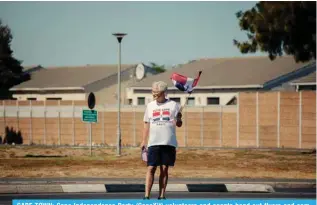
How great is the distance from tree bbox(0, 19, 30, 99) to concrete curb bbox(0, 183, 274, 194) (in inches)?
155

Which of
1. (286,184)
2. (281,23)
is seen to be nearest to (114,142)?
(281,23)

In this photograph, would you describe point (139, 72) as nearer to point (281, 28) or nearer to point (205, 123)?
point (205, 123)

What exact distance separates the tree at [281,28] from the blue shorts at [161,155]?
701 inches

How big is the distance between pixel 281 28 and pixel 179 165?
8.03 m

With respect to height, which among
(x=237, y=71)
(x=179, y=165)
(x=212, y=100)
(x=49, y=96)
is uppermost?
(x=237, y=71)

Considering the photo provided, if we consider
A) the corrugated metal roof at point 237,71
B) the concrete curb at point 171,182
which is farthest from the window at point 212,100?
the concrete curb at point 171,182

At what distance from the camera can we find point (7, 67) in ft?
95.7

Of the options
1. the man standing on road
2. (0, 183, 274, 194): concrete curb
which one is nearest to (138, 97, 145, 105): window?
(0, 183, 274, 194): concrete curb

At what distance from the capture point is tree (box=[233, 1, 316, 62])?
94.9 feet

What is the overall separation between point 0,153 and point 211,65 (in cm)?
2956

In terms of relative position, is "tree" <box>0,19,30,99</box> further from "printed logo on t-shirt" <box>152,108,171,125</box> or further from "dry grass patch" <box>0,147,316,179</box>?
"printed logo on t-shirt" <box>152,108,171,125</box>

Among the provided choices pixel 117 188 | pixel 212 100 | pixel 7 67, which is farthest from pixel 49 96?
pixel 117 188

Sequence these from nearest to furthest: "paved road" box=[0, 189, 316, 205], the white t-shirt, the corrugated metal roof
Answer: the white t-shirt → "paved road" box=[0, 189, 316, 205] → the corrugated metal roof

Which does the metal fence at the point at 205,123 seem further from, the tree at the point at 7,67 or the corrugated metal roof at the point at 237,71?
the corrugated metal roof at the point at 237,71
